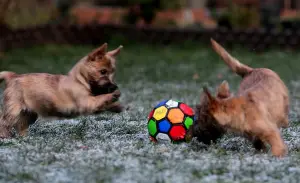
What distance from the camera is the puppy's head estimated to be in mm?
6922

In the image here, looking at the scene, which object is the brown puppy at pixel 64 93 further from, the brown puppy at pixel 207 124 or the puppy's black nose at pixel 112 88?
the brown puppy at pixel 207 124

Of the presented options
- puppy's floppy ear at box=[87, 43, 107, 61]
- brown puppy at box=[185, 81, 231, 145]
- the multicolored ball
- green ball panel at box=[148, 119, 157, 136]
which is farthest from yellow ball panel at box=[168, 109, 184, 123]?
puppy's floppy ear at box=[87, 43, 107, 61]

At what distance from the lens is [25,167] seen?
17.5 ft

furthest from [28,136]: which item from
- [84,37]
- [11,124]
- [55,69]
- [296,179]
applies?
[84,37]

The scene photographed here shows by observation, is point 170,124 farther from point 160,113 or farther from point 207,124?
point 207,124

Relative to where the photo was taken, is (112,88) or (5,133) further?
(5,133)

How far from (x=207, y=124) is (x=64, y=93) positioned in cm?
176

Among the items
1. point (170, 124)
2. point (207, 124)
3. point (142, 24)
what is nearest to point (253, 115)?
point (207, 124)

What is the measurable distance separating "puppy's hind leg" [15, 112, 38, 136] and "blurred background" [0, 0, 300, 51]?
9.30m

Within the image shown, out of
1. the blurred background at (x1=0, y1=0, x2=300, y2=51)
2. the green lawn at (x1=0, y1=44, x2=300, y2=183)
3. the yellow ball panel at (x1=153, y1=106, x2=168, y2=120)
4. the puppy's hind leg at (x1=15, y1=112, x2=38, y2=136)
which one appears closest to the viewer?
the green lawn at (x1=0, y1=44, x2=300, y2=183)

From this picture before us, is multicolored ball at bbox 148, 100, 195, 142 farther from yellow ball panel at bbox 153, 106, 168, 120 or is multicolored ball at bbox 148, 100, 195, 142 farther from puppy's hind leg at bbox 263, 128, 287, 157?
puppy's hind leg at bbox 263, 128, 287, 157

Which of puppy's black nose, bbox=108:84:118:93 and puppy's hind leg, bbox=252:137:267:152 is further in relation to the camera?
puppy's black nose, bbox=108:84:118:93

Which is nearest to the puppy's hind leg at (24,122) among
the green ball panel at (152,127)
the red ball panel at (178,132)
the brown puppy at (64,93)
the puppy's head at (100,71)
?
the brown puppy at (64,93)

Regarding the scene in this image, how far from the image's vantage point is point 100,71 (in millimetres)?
6949
